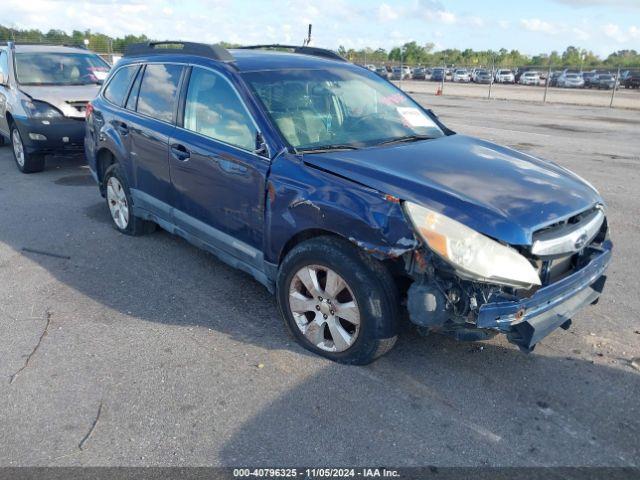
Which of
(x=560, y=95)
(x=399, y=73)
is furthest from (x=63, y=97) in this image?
(x=399, y=73)

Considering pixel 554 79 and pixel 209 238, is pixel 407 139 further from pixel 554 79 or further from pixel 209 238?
pixel 554 79

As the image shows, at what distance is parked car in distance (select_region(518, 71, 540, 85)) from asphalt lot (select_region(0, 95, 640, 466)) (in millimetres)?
45697

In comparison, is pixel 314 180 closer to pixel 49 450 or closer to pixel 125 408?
pixel 125 408

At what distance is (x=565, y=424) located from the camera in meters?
2.88

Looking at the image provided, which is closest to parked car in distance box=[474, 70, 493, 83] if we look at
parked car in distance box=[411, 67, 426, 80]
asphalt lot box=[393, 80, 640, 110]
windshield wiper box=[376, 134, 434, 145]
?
parked car in distance box=[411, 67, 426, 80]

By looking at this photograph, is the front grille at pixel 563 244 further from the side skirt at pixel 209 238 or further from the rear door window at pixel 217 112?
the rear door window at pixel 217 112

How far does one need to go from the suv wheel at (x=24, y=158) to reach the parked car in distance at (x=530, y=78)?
45.0m

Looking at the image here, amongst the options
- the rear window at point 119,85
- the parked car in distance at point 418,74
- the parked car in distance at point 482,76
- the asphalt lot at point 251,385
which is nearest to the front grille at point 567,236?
the asphalt lot at point 251,385

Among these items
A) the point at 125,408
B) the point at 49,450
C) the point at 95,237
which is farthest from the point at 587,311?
the point at 95,237

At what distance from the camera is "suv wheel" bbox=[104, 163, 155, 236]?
543 cm

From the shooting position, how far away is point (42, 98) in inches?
325

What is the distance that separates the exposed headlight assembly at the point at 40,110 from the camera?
8109 millimetres

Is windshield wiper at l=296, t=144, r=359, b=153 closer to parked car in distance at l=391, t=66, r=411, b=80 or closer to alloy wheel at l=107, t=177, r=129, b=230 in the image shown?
alloy wheel at l=107, t=177, r=129, b=230

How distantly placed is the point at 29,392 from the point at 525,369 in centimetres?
294
